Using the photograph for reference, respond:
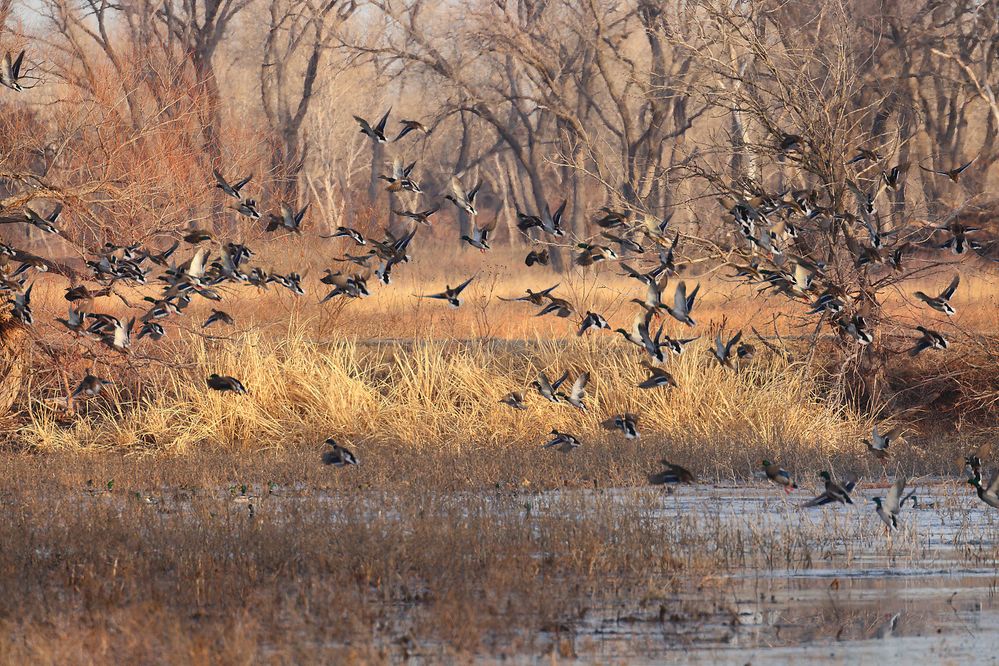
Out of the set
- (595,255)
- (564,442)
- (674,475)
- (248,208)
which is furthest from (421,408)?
(674,475)

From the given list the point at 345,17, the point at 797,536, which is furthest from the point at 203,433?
the point at 345,17

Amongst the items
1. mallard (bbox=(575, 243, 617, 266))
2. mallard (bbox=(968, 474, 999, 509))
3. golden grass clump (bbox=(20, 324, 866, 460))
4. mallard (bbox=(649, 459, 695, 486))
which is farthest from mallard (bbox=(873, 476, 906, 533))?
golden grass clump (bbox=(20, 324, 866, 460))

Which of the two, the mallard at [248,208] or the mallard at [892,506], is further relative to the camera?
the mallard at [248,208]

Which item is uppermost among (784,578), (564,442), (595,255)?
(595,255)

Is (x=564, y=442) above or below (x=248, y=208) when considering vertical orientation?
below

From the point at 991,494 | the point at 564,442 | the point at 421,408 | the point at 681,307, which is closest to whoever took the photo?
the point at 991,494

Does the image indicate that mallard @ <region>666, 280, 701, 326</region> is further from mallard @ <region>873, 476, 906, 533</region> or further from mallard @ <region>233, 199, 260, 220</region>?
mallard @ <region>233, 199, 260, 220</region>

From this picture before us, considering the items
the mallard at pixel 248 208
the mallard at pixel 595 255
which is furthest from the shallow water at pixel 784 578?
the mallard at pixel 248 208

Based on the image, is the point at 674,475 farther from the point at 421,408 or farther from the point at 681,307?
the point at 421,408

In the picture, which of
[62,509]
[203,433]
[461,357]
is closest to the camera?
[62,509]

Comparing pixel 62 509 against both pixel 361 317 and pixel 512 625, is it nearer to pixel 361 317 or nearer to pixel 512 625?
pixel 512 625

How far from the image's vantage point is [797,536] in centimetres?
895

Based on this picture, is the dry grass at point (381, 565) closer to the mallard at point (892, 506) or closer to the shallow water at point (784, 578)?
the shallow water at point (784, 578)

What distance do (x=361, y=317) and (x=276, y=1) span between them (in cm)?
1985
